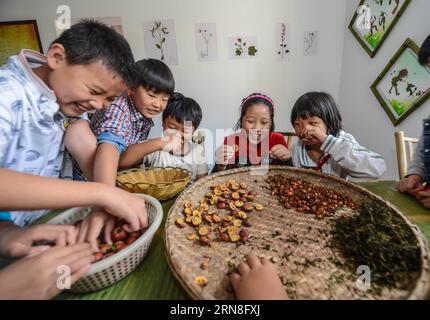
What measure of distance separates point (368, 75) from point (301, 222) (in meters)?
1.67

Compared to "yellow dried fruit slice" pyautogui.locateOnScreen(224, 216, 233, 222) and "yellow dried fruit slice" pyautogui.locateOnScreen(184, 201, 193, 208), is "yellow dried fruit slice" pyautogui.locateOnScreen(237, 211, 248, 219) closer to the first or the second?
"yellow dried fruit slice" pyautogui.locateOnScreen(224, 216, 233, 222)

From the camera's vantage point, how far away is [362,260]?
21.4 inches

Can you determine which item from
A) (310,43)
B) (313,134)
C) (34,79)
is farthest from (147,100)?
(310,43)

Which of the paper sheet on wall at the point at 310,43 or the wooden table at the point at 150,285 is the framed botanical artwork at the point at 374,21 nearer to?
the paper sheet on wall at the point at 310,43

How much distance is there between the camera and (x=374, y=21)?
174 cm

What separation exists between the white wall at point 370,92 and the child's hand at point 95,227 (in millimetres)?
1677

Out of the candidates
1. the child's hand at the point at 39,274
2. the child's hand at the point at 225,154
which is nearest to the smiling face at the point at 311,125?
the child's hand at the point at 225,154

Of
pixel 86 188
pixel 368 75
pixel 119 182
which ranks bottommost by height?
pixel 119 182

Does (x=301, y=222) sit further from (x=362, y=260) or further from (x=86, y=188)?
(x=86, y=188)

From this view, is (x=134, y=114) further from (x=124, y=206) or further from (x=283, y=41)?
(x=283, y=41)

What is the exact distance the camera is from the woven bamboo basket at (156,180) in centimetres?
76
